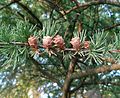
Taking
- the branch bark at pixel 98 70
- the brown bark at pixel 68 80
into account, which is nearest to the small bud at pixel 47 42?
the branch bark at pixel 98 70

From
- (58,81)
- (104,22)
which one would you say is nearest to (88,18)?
(104,22)

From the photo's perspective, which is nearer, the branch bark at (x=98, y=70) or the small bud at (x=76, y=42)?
the small bud at (x=76, y=42)

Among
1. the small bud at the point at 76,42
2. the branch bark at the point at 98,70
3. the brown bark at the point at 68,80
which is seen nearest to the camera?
the small bud at the point at 76,42

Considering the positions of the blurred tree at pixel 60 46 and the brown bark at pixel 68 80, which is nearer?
the blurred tree at pixel 60 46

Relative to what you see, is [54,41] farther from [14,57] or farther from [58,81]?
[58,81]

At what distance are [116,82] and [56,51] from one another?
1.91 meters

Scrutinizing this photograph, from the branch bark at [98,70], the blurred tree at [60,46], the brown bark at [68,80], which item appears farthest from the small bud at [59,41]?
the brown bark at [68,80]

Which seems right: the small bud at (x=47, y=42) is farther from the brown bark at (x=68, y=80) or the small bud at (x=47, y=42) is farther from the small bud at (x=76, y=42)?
the brown bark at (x=68, y=80)

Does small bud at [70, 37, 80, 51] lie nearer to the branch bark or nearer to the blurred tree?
the blurred tree

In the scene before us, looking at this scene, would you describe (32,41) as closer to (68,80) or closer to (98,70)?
(98,70)

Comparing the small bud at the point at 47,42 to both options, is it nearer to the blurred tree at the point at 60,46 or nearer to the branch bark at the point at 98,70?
the blurred tree at the point at 60,46

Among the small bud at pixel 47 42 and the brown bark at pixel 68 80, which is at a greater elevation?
the small bud at pixel 47 42

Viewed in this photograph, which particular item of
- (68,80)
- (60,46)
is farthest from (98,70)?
(60,46)

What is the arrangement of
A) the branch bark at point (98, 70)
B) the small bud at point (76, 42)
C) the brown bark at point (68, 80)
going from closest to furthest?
the small bud at point (76, 42) < the branch bark at point (98, 70) < the brown bark at point (68, 80)
